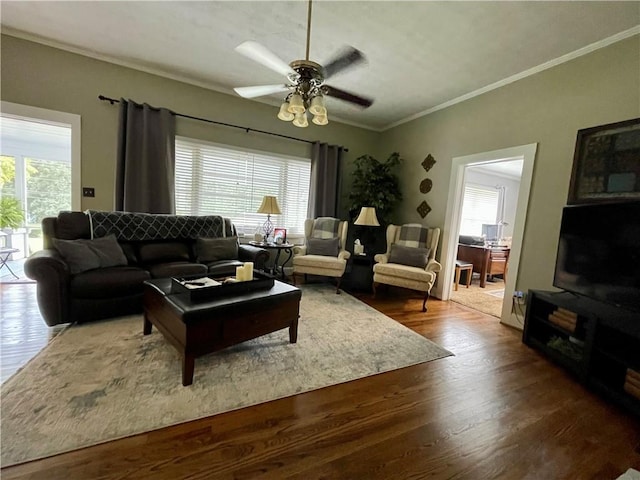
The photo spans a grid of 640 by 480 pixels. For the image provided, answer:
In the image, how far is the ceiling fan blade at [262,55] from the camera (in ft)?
5.78

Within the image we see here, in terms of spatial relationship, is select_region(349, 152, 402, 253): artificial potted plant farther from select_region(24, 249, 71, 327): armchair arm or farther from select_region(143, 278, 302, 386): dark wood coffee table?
select_region(24, 249, 71, 327): armchair arm

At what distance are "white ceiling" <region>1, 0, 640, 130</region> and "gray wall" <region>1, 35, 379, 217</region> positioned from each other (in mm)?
130

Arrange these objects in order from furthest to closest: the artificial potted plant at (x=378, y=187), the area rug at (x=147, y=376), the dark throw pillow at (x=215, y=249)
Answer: the artificial potted plant at (x=378, y=187), the dark throw pillow at (x=215, y=249), the area rug at (x=147, y=376)

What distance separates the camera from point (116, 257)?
269 centimetres

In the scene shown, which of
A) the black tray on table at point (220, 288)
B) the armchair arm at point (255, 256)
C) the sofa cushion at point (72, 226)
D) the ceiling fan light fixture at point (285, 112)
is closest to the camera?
the black tray on table at point (220, 288)

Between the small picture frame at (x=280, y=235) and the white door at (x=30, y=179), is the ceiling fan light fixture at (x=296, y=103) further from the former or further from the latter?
the white door at (x=30, y=179)

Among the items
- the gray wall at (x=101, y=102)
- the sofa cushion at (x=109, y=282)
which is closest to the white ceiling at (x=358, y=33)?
the gray wall at (x=101, y=102)

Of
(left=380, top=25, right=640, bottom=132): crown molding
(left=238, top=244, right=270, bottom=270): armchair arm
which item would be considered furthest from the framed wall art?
(left=238, top=244, right=270, bottom=270): armchair arm

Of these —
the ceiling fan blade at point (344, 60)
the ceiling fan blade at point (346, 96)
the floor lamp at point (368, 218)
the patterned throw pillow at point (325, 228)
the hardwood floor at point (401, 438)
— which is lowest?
the hardwood floor at point (401, 438)

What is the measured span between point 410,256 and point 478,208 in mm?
3584

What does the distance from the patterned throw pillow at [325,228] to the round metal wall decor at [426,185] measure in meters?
1.42

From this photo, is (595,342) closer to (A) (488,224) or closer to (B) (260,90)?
(B) (260,90)

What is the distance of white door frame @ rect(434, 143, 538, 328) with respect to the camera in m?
2.93

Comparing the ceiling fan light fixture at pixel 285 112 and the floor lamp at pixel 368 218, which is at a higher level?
the ceiling fan light fixture at pixel 285 112
